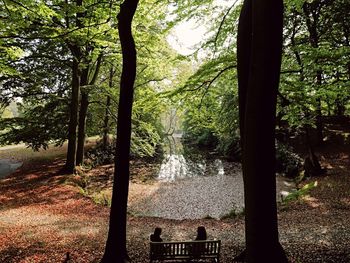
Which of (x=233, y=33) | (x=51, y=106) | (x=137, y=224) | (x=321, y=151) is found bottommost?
(x=137, y=224)

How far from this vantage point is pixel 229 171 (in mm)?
24938

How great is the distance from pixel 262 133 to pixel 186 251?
14.1 feet

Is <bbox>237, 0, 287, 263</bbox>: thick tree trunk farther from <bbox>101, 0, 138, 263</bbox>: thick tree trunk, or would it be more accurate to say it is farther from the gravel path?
the gravel path

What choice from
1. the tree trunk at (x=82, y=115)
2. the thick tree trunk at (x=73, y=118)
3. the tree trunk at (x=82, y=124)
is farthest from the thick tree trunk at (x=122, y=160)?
the tree trunk at (x=82, y=124)

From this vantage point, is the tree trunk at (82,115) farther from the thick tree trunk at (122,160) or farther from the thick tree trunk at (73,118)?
the thick tree trunk at (122,160)

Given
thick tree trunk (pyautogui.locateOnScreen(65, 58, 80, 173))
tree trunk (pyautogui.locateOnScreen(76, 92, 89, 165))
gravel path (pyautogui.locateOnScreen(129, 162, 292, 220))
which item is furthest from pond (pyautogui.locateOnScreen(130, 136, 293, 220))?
tree trunk (pyautogui.locateOnScreen(76, 92, 89, 165))

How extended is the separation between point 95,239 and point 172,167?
19.3m

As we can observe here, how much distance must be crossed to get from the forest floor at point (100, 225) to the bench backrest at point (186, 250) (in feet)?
2.09

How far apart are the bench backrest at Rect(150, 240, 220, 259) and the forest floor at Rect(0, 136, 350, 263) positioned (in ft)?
2.09

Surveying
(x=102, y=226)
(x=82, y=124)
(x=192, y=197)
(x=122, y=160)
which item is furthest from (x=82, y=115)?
(x=122, y=160)

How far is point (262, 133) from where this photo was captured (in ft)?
15.9

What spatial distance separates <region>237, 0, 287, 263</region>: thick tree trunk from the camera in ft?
15.8

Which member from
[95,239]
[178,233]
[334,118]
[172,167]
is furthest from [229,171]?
[95,239]

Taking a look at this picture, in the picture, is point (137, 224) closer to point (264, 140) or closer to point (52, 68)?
point (264, 140)
